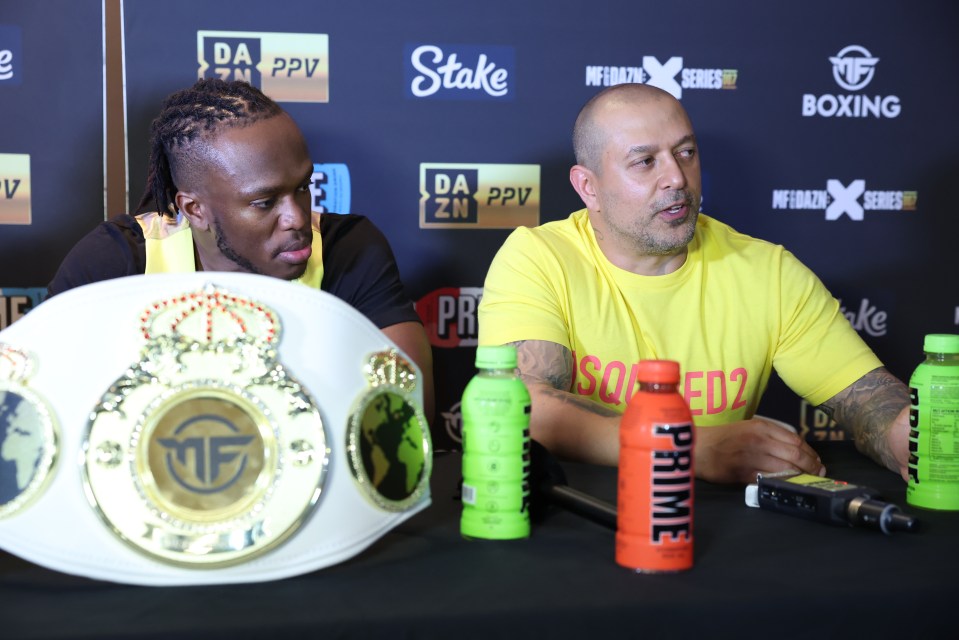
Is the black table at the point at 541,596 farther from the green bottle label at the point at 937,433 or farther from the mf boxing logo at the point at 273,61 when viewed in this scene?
the mf boxing logo at the point at 273,61

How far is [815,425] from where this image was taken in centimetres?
261

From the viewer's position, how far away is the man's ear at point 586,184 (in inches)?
75.4

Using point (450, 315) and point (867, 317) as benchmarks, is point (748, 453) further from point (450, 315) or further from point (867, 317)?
point (867, 317)

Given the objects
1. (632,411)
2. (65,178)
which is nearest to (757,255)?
(632,411)

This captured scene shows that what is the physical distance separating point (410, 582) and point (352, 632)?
95 mm

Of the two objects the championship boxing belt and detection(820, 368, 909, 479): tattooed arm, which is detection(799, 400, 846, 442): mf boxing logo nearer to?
detection(820, 368, 909, 479): tattooed arm

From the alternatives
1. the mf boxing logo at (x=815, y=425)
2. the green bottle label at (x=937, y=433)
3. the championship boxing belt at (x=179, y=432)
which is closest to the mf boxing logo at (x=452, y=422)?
the mf boxing logo at (x=815, y=425)

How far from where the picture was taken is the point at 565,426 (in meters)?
1.41

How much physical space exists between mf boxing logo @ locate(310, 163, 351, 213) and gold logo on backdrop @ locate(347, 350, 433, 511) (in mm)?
1450

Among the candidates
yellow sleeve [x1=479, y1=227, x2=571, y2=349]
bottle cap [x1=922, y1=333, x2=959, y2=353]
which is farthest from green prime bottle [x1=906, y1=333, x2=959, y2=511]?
yellow sleeve [x1=479, y1=227, x2=571, y2=349]

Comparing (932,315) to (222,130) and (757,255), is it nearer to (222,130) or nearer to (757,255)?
(757,255)

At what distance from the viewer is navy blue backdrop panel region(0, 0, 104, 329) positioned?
2186mm

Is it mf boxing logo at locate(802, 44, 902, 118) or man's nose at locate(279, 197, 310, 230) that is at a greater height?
mf boxing logo at locate(802, 44, 902, 118)

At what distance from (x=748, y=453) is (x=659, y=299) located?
567 millimetres
